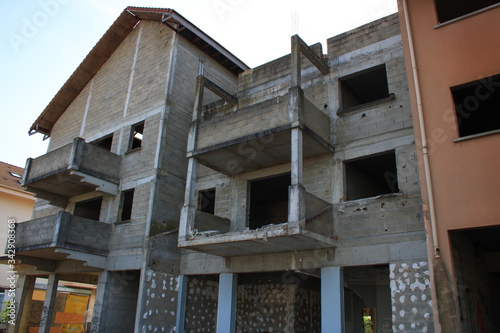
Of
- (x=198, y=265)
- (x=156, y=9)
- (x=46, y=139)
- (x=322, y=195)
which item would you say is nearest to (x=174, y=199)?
(x=198, y=265)

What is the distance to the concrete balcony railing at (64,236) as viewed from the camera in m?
14.7

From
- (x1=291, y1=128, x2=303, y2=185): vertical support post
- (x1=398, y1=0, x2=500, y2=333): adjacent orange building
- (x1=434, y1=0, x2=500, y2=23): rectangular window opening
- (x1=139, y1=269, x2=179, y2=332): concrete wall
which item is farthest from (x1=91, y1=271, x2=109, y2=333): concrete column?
(x1=434, y1=0, x2=500, y2=23): rectangular window opening

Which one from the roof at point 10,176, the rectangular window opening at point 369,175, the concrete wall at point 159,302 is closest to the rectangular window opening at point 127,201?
the concrete wall at point 159,302

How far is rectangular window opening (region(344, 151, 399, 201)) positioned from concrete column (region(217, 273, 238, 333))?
4.43m

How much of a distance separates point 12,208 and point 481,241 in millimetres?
27701

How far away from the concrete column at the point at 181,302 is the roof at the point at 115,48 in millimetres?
10145

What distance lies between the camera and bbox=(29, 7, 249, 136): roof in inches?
Result: 688

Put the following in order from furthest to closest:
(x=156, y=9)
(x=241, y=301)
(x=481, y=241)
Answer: (x=156, y=9)
(x=241, y=301)
(x=481, y=241)

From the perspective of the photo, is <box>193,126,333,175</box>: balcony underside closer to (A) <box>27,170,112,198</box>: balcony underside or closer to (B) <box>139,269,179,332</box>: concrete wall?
(B) <box>139,269,179,332</box>: concrete wall

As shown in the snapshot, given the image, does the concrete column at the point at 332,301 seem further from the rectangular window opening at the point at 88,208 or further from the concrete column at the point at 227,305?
the rectangular window opening at the point at 88,208

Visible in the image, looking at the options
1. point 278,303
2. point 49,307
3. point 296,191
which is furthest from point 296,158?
point 49,307

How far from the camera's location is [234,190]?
13977mm

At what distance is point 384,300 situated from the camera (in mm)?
16656

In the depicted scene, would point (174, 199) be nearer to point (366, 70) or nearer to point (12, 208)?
point (366, 70)
